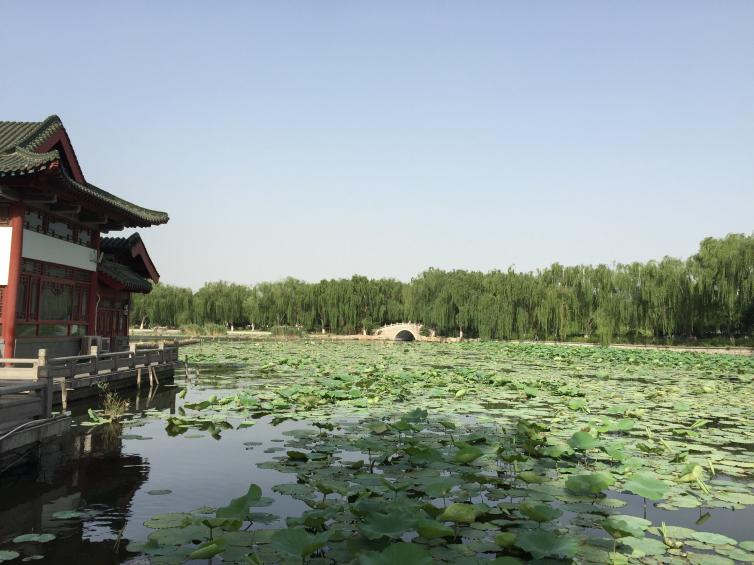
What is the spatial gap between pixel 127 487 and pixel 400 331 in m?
41.6

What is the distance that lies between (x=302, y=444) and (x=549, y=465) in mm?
2745

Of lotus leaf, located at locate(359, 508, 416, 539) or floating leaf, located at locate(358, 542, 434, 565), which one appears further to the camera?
lotus leaf, located at locate(359, 508, 416, 539)

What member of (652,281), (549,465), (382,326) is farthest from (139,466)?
(382,326)

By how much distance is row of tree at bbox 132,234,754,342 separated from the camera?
30.0 metres

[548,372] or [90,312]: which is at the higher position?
[90,312]

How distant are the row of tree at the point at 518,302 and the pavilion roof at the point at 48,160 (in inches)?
1065

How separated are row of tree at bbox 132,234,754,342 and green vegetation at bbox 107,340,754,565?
21107 mm

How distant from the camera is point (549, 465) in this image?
5633 mm

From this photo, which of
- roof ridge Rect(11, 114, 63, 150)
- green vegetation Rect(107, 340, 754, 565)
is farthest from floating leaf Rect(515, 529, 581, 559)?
roof ridge Rect(11, 114, 63, 150)

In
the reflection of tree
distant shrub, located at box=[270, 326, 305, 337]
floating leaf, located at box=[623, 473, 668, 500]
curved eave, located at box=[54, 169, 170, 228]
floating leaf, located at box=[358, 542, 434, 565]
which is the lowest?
the reflection of tree

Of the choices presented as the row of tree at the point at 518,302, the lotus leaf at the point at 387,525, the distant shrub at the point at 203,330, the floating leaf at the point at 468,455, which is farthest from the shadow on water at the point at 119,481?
the distant shrub at the point at 203,330

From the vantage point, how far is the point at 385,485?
4.51m

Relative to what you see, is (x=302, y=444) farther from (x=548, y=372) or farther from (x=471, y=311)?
(x=471, y=311)

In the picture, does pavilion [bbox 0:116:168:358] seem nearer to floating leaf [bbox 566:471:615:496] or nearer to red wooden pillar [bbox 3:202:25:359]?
red wooden pillar [bbox 3:202:25:359]
